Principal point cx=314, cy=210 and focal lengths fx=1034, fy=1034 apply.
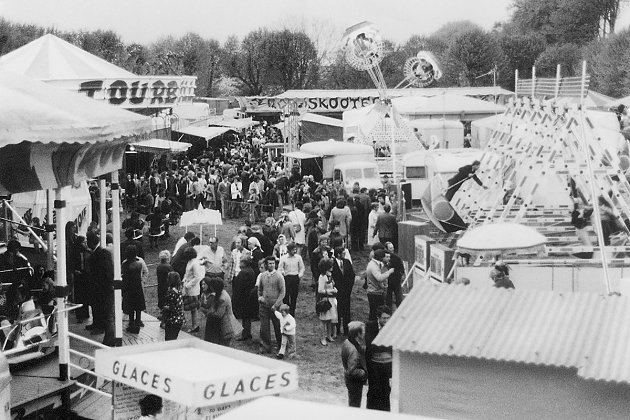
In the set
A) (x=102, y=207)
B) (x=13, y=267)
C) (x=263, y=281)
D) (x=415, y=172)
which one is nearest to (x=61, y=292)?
(x=102, y=207)

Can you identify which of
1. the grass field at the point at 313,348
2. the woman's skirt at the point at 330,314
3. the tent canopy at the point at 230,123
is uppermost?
the tent canopy at the point at 230,123

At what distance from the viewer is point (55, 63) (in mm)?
18891

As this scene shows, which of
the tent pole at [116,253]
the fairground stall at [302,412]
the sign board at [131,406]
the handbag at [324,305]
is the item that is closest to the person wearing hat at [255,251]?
the handbag at [324,305]

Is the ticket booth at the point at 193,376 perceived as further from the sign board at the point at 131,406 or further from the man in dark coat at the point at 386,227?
the man in dark coat at the point at 386,227

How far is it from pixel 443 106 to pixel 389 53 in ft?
171

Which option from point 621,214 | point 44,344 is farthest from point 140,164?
point 44,344

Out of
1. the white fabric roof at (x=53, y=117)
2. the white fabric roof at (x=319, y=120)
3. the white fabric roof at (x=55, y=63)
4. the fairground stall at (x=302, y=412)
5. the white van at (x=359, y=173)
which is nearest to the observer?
the fairground stall at (x=302, y=412)

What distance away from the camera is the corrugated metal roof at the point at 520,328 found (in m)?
7.23

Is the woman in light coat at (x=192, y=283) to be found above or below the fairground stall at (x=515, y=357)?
below

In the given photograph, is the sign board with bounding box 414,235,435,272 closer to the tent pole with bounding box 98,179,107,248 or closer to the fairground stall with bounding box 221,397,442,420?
the tent pole with bounding box 98,179,107,248

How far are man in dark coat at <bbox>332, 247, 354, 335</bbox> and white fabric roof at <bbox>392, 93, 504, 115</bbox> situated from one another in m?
32.0

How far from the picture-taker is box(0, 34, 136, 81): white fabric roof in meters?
18.6

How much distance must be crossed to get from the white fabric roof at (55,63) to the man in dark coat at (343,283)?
18.6ft

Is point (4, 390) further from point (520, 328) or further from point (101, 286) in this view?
point (101, 286)
